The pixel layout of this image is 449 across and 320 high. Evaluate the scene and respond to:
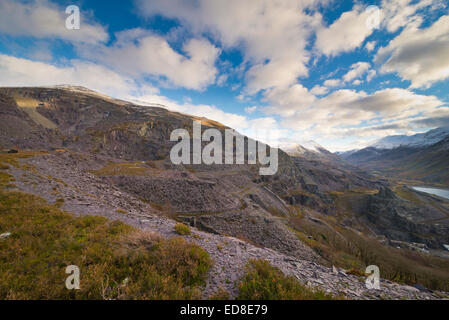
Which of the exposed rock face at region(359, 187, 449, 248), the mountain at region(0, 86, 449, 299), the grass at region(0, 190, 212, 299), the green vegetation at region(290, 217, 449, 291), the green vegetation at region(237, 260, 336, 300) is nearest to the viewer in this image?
the grass at region(0, 190, 212, 299)

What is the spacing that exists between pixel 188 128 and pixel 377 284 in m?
103

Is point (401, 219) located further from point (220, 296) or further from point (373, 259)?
point (220, 296)

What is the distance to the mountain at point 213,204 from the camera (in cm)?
908

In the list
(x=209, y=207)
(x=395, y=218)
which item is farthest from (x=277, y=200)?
(x=395, y=218)

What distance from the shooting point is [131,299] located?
4051mm

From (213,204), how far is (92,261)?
1144 inches

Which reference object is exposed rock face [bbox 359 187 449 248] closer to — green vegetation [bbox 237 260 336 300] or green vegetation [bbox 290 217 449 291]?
green vegetation [bbox 290 217 449 291]

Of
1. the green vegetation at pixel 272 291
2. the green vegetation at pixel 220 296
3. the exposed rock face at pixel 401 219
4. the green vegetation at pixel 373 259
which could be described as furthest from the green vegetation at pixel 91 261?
the exposed rock face at pixel 401 219

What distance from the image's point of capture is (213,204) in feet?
111

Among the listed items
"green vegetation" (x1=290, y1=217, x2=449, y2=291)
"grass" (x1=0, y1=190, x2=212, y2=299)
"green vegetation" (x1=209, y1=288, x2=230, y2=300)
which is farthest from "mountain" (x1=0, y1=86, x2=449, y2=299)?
"grass" (x1=0, y1=190, x2=212, y2=299)

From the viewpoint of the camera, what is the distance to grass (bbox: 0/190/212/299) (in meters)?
4.17

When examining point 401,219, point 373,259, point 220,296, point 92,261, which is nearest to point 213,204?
point 92,261
